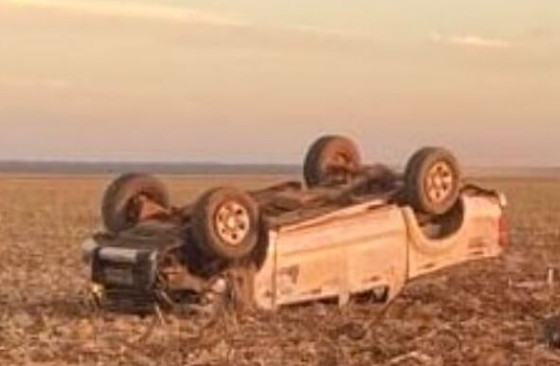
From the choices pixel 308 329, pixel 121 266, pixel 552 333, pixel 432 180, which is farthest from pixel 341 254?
pixel 552 333

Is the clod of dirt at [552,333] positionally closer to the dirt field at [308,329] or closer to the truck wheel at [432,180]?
the dirt field at [308,329]

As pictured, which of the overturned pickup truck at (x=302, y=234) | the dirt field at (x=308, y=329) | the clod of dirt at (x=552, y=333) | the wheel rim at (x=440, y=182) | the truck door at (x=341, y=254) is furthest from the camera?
the wheel rim at (x=440, y=182)

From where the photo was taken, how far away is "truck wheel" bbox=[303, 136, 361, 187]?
1616 cm

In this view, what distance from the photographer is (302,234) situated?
46.7ft

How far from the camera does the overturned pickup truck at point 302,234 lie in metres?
13.8

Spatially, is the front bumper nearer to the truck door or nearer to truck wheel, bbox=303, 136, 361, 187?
the truck door

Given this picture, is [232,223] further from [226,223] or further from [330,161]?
[330,161]

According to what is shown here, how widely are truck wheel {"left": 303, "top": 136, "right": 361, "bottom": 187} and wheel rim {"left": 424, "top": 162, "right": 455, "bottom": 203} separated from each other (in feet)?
3.78

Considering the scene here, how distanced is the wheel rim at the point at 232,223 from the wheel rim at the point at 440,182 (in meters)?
2.17

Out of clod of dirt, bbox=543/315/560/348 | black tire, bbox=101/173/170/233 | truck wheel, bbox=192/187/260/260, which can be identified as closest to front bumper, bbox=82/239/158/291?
black tire, bbox=101/173/170/233

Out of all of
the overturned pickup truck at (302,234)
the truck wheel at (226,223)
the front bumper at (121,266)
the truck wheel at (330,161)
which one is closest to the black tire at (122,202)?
the overturned pickup truck at (302,234)

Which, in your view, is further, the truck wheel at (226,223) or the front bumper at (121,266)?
the front bumper at (121,266)

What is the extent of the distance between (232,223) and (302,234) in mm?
813

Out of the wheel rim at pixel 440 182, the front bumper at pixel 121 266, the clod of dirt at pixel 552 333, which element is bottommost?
the clod of dirt at pixel 552 333
